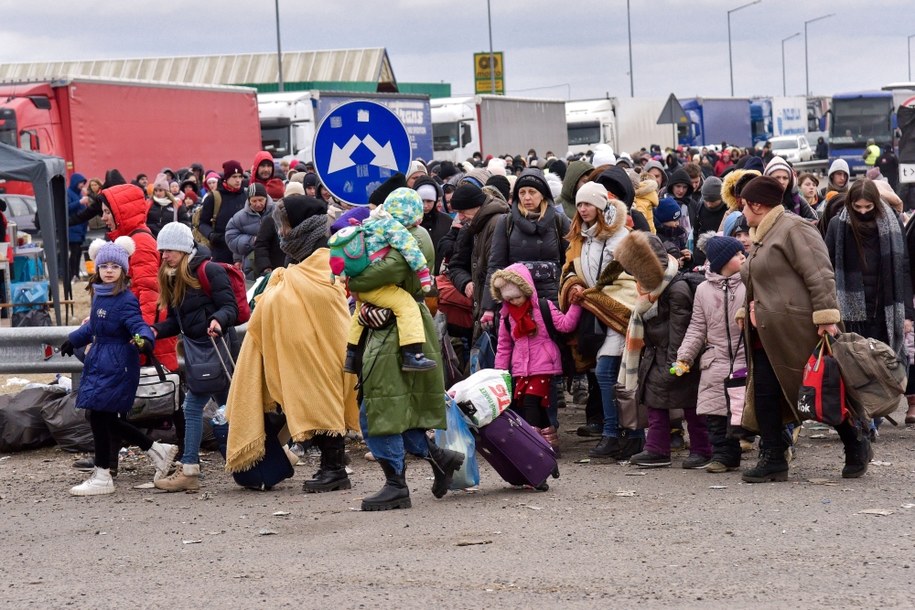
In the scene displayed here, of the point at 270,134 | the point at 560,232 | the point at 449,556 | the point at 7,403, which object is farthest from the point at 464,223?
the point at 270,134

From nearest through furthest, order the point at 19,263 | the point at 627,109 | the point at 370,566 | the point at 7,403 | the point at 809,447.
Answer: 1. the point at 370,566
2. the point at 809,447
3. the point at 7,403
4. the point at 19,263
5. the point at 627,109

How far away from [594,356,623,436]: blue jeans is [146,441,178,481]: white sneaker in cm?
288

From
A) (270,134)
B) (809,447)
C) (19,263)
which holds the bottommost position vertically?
(809,447)

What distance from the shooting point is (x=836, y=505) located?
26.1 feet

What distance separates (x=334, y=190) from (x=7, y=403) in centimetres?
292

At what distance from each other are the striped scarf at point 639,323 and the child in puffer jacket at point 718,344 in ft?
0.97

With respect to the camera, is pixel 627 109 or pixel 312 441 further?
pixel 627 109

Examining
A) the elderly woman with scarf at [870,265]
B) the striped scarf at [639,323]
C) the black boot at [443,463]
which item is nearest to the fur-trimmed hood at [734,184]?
the elderly woman with scarf at [870,265]

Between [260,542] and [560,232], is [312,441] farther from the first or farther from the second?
[560,232]

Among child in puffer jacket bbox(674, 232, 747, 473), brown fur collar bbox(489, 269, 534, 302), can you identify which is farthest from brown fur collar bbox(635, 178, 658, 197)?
child in puffer jacket bbox(674, 232, 747, 473)

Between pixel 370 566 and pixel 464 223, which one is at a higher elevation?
pixel 464 223

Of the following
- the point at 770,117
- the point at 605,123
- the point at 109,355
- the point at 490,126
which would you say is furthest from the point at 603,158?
the point at 770,117

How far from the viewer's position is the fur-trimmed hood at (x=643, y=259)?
9.44 meters

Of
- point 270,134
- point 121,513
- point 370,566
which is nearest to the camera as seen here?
point 370,566
